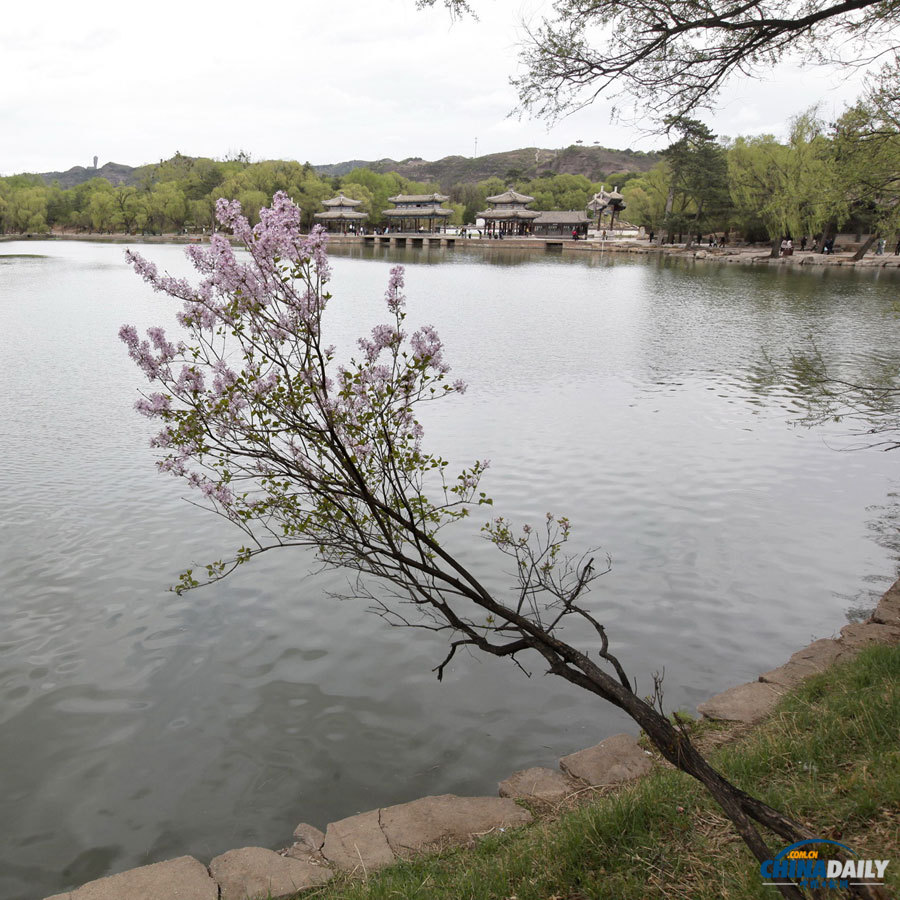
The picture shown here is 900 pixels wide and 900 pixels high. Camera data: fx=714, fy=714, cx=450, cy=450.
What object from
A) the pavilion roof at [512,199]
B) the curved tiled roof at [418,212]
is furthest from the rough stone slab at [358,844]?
the pavilion roof at [512,199]

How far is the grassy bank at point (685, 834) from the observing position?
10.5ft

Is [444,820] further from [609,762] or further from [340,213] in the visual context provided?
[340,213]

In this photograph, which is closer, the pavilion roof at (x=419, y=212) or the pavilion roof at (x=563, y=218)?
the pavilion roof at (x=563, y=218)

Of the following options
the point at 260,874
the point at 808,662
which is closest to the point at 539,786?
the point at 260,874

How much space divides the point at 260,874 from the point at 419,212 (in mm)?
106486

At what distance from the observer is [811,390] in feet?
58.6

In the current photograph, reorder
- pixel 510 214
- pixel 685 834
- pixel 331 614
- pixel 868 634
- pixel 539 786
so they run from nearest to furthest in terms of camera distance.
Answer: pixel 685 834 < pixel 539 786 < pixel 868 634 < pixel 331 614 < pixel 510 214

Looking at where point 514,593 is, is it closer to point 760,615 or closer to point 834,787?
point 760,615

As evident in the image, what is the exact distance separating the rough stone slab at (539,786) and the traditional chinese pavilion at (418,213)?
339ft

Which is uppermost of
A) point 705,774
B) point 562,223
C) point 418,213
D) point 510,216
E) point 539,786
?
point 418,213

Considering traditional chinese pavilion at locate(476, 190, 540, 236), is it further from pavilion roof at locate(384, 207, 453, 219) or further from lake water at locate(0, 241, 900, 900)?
lake water at locate(0, 241, 900, 900)

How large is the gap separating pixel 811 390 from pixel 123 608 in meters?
16.5

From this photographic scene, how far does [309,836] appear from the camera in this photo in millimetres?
4492

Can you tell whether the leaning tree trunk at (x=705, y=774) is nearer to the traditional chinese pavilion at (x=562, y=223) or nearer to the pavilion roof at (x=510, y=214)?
the traditional chinese pavilion at (x=562, y=223)
